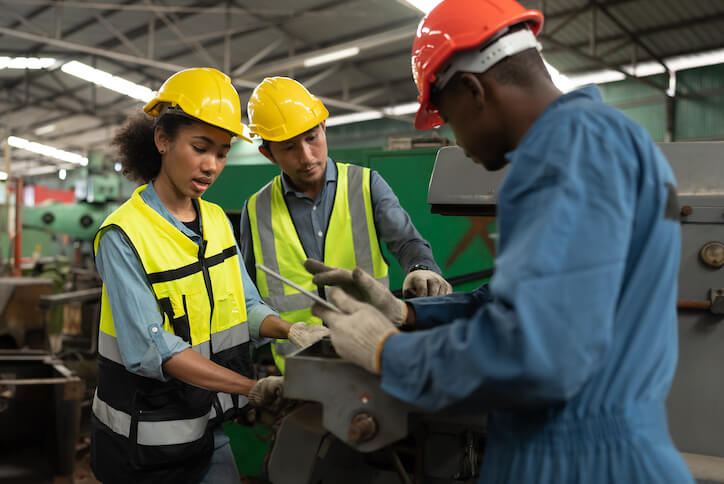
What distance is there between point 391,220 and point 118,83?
688 centimetres

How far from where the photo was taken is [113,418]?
1.14 meters

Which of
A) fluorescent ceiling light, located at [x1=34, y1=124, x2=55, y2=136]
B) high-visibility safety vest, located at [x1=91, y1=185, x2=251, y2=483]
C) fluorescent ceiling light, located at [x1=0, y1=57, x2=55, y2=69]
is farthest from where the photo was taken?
fluorescent ceiling light, located at [x1=34, y1=124, x2=55, y2=136]

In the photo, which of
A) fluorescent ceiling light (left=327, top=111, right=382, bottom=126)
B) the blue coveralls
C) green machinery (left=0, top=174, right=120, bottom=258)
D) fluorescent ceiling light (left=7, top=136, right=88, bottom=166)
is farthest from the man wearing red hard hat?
fluorescent ceiling light (left=7, top=136, right=88, bottom=166)

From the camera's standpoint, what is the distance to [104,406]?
3.84ft

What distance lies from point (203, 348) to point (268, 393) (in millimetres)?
192

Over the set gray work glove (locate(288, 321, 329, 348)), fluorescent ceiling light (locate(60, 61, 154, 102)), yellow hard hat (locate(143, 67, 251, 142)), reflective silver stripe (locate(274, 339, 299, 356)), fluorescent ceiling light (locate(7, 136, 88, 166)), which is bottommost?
reflective silver stripe (locate(274, 339, 299, 356))

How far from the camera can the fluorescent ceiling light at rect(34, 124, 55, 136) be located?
39.1 ft

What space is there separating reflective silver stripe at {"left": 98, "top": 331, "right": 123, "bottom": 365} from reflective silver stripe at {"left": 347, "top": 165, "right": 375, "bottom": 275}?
0.81 m

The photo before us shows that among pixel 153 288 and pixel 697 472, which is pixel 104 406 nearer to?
pixel 153 288

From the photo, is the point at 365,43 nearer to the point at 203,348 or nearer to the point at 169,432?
the point at 203,348

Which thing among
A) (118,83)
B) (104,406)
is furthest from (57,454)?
(118,83)

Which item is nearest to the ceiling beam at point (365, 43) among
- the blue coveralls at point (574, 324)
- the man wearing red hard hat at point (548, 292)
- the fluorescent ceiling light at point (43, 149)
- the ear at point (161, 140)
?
the ear at point (161, 140)

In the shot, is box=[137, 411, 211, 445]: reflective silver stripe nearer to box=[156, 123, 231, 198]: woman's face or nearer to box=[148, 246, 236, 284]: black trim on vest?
box=[148, 246, 236, 284]: black trim on vest

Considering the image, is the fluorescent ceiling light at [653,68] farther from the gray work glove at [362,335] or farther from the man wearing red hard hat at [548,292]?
the gray work glove at [362,335]
